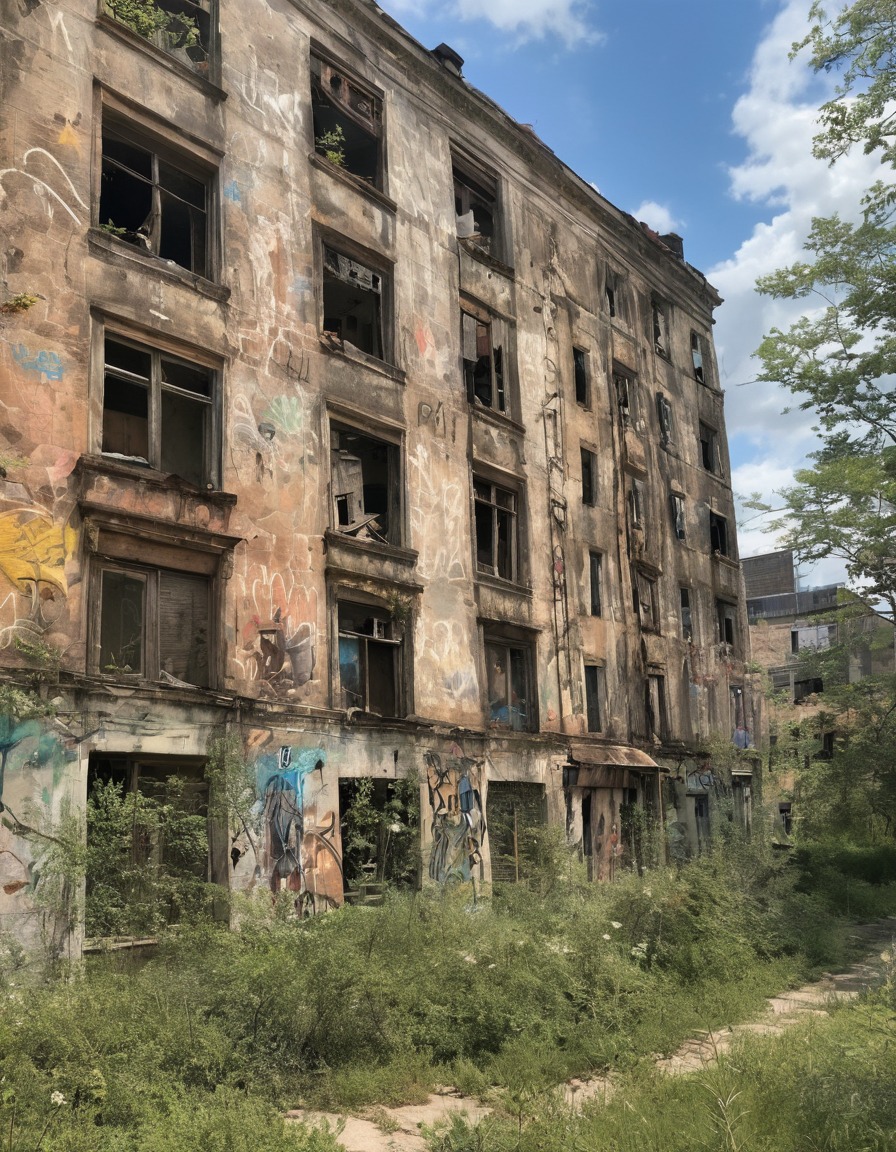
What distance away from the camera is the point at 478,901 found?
1555 centimetres

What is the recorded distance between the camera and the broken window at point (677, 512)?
2778cm

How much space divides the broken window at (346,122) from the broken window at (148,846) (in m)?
10.7

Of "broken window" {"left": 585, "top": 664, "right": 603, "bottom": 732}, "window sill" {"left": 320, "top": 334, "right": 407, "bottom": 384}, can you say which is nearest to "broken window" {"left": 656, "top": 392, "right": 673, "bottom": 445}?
"broken window" {"left": 585, "top": 664, "right": 603, "bottom": 732}

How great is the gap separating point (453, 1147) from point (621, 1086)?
2.13 meters

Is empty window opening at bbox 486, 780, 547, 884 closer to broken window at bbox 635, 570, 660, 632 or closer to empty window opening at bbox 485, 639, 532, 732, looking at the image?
empty window opening at bbox 485, 639, 532, 732

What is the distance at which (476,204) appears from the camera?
21891mm

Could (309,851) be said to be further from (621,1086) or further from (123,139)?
(123,139)

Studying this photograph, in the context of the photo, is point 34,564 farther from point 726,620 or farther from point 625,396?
point 726,620

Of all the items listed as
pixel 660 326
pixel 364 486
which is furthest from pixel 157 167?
pixel 660 326

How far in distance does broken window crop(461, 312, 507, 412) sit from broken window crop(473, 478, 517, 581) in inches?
69.3

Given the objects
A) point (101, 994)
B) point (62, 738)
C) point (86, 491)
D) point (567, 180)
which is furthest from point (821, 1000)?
point (567, 180)

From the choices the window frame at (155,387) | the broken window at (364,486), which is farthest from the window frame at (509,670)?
the window frame at (155,387)

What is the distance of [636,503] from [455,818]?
11.6m

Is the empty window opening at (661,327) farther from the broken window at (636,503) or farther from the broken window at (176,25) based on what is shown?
the broken window at (176,25)
